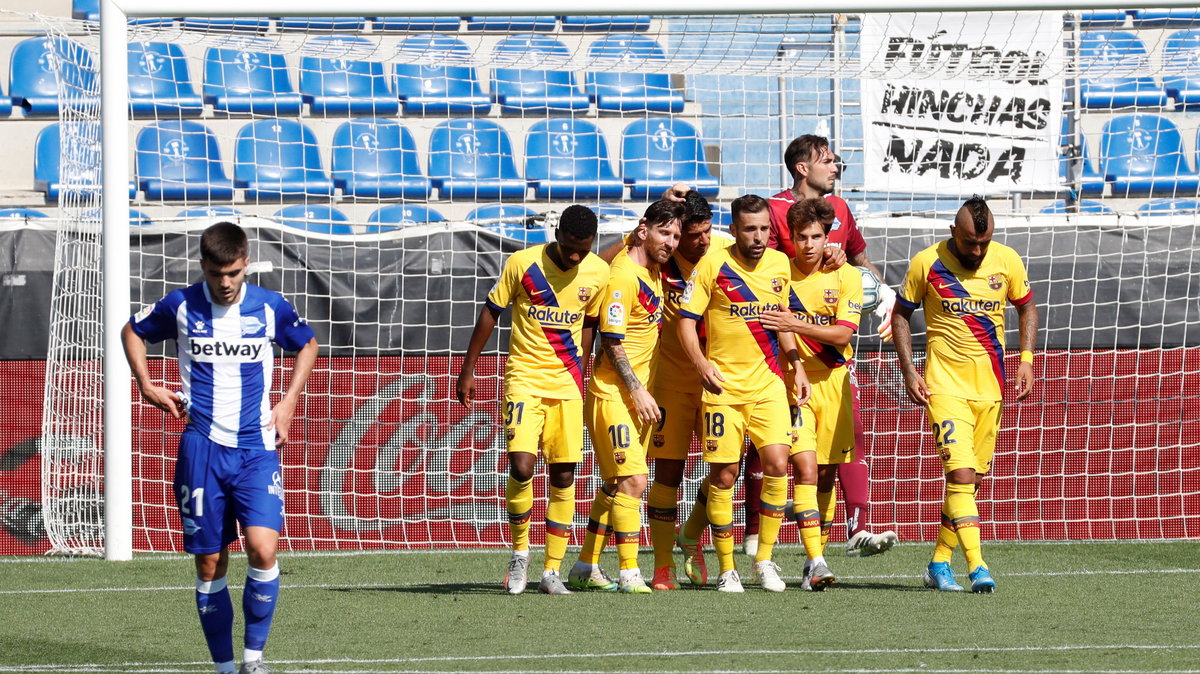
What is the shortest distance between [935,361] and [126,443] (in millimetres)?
4580

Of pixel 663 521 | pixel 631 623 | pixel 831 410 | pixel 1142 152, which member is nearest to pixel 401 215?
pixel 831 410

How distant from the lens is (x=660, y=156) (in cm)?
1366

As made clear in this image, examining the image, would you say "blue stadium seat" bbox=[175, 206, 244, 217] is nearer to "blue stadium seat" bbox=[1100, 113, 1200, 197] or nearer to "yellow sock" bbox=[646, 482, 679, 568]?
"yellow sock" bbox=[646, 482, 679, 568]

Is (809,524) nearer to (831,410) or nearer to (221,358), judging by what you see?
(831,410)

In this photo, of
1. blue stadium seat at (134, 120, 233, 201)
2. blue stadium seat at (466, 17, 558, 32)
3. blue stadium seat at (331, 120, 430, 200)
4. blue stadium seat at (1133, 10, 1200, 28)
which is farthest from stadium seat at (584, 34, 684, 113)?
blue stadium seat at (1133, 10, 1200, 28)

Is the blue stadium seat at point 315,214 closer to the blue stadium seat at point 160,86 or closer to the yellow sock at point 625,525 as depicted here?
the blue stadium seat at point 160,86

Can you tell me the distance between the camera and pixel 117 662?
16.8 feet

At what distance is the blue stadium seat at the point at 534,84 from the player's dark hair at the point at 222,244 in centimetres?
717

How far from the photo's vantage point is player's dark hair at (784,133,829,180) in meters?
7.74

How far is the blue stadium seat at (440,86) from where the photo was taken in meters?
11.4

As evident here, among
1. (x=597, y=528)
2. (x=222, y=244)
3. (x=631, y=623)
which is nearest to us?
(x=222, y=244)

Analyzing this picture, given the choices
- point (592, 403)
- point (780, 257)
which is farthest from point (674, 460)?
point (780, 257)

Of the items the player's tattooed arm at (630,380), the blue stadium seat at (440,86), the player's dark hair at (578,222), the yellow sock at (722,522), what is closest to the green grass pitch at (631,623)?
the yellow sock at (722,522)

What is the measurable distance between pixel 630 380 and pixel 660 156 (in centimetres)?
722
